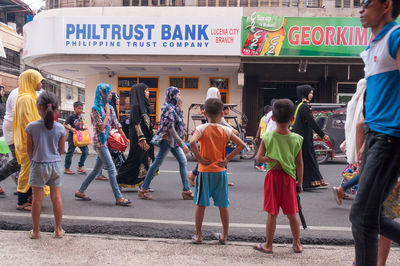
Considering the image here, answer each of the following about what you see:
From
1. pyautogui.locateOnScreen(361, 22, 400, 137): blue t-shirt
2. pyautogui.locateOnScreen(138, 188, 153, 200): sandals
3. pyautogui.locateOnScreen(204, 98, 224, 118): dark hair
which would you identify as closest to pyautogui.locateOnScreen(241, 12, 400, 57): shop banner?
pyautogui.locateOnScreen(138, 188, 153, 200): sandals

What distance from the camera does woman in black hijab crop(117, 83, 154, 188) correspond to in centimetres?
555

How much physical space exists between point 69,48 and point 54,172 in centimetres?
1206

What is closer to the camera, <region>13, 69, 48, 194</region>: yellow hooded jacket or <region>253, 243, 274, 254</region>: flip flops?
<region>253, 243, 274, 254</region>: flip flops

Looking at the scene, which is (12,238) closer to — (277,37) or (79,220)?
(79,220)

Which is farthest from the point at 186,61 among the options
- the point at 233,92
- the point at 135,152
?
the point at 135,152

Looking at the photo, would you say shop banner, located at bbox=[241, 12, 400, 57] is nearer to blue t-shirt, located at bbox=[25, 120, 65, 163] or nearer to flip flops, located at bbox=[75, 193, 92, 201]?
flip flops, located at bbox=[75, 193, 92, 201]

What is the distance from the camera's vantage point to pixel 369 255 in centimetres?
205

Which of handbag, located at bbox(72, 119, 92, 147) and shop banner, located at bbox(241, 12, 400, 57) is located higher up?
shop banner, located at bbox(241, 12, 400, 57)

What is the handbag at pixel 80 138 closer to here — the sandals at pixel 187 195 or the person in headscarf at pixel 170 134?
the person in headscarf at pixel 170 134

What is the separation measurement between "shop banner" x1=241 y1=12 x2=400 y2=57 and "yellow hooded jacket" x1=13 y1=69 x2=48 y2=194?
1034cm

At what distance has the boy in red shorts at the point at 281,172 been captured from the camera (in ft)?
10.2

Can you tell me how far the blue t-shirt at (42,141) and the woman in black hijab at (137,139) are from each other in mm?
1941

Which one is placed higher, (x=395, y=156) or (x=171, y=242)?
(x=395, y=156)

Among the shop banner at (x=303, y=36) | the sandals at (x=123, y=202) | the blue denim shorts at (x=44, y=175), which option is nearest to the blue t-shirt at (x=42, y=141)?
the blue denim shorts at (x=44, y=175)
